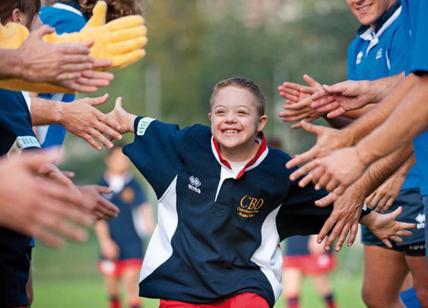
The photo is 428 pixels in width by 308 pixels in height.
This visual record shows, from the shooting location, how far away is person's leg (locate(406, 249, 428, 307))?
7.02 metres

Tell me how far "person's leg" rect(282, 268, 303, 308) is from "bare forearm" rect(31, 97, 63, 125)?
724 centimetres

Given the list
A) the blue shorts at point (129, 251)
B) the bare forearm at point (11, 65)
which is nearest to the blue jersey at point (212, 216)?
the bare forearm at point (11, 65)

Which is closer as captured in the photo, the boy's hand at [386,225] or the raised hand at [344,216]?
the raised hand at [344,216]

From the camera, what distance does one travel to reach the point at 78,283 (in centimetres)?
2014

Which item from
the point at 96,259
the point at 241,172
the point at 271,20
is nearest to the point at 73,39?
the point at 241,172

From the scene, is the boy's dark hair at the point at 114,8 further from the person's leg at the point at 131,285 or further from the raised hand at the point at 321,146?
the person's leg at the point at 131,285

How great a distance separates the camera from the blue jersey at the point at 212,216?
6.26 meters

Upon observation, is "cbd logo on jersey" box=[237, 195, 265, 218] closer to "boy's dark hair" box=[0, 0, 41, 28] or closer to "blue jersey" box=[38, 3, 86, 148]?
"blue jersey" box=[38, 3, 86, 148]

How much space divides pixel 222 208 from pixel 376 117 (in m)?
1.64

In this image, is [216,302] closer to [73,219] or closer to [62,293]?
[73,219]

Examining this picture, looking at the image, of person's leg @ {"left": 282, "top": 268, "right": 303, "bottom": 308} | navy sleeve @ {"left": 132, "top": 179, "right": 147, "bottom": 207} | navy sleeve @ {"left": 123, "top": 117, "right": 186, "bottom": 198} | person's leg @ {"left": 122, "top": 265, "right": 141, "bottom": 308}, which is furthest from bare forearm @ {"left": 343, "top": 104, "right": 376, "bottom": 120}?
navy sleeve @ {"left": 132, "top": 179, "right": 147, "bottom": 207}

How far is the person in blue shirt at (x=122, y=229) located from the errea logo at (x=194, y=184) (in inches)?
312

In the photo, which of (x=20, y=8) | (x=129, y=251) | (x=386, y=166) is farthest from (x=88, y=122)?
(x=129, y=251)

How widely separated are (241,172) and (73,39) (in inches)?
62.7
